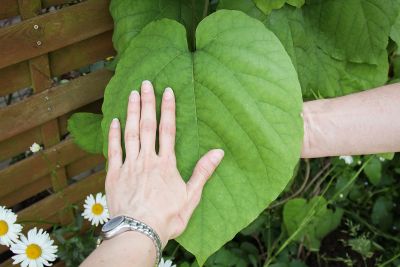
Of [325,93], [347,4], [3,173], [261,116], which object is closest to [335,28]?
[347,4]

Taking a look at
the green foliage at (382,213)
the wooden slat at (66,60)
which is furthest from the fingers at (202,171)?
the green foliage at (382,213)

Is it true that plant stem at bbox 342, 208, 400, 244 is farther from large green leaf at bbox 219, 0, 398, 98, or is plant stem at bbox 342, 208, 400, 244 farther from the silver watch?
the silver watch

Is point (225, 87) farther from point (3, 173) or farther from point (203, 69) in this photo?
point (3, 173)

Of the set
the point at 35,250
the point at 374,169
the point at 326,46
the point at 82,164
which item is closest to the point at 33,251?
the point at 35,250

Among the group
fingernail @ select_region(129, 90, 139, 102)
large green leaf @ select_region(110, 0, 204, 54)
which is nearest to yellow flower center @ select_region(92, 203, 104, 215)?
large green leaf @ select_region(110, 0, 204, 54)

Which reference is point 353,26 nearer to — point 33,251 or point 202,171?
point 202,171
